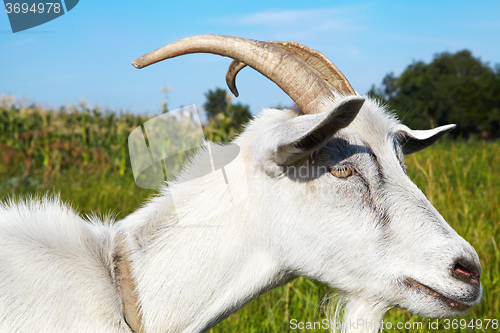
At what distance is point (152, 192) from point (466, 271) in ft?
14.6

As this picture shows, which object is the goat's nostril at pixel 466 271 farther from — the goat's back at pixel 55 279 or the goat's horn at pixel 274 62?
the goat's back at pixel 55 279

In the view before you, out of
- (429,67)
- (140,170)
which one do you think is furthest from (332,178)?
(429,67)

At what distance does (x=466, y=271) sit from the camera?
1.60 meters

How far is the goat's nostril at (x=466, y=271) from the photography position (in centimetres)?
158

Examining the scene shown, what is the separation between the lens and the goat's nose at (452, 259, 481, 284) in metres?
1.57

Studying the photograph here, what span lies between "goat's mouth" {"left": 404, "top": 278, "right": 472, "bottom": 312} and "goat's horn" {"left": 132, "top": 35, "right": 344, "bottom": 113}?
2.53 ft

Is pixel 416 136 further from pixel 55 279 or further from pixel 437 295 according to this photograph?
pixel 55 279

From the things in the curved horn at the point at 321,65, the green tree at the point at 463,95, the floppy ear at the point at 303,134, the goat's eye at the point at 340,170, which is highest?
the curved horn at the point at 321,65

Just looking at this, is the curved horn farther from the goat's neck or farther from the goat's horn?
the goat's neck

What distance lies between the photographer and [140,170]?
199cm

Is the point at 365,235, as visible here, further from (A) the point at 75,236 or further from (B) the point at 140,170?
(A) the point at 75,236

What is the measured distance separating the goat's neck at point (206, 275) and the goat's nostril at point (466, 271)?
669 millimetres

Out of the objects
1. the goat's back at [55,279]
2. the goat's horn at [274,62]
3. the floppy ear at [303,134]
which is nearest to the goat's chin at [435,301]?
the floppy ear at [303,134]

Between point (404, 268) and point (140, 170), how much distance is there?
1.23m
